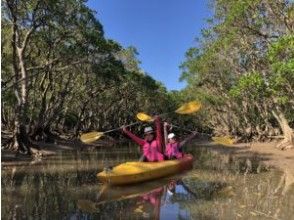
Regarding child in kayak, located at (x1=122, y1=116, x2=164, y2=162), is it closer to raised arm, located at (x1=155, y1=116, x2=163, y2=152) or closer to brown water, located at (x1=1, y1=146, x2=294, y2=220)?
raised arm, located at (x1=155, y1=116, x2=163, y2=152)

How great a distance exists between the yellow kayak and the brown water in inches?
8.8

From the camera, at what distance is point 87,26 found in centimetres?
2892

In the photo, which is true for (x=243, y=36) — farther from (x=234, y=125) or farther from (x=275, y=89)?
(x=234, y=125)

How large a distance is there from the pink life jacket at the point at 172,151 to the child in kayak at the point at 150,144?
123cm

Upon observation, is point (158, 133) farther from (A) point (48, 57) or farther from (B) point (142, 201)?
(A) point (48, 57)

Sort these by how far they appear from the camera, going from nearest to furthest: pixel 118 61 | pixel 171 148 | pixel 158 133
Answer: pixel 158 133 → pixel 171 148 → pixel 118 61

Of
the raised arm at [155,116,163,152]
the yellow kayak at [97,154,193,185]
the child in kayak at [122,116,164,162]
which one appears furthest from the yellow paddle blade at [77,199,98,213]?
the raised arm at [155,116,163,152]

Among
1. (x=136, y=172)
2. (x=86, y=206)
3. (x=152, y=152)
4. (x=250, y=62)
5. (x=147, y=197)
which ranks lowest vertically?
(x=86, y=206)

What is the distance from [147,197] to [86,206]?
Result: 6.82 feet

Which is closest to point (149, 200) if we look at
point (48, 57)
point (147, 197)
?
point (147, 197)

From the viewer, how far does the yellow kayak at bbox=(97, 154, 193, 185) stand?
14234 millimetres

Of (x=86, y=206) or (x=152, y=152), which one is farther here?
(x=152, y=152)

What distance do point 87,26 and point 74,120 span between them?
3411 cm

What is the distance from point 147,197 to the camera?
12.7 meters
